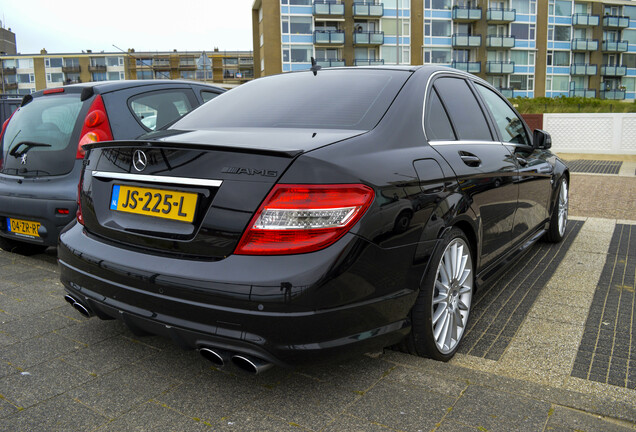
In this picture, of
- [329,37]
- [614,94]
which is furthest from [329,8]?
[614,94]

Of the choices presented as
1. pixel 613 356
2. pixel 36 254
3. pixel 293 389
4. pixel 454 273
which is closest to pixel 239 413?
pixel 293 389

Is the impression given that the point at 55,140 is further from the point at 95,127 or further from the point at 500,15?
the point at 500,15

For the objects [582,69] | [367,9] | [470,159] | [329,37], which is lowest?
[470,159]

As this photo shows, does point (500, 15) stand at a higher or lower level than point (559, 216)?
higher

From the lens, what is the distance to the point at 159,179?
2311 mm

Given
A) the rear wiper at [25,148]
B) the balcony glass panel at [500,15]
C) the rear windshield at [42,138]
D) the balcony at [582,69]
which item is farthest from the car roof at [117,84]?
the balcony at [582,69]

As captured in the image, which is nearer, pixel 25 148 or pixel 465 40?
pixel 25 148

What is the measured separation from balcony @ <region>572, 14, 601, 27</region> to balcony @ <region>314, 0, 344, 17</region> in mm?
28742

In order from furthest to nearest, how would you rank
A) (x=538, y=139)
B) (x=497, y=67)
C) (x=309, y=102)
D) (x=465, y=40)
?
(x=497, y=67), (x=465, y=40), (x=538, y=139), (x=309, y=102)

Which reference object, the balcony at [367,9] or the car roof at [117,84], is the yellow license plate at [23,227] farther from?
the balcony at [367,9]

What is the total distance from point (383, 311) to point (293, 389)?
57 cm

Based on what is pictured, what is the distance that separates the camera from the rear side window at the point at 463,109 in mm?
3214

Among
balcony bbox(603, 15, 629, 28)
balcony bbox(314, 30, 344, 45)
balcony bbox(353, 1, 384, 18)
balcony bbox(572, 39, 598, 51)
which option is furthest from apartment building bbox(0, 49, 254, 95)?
balcony bbox(603, 15, 629, 28)

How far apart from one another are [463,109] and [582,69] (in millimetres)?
70359
